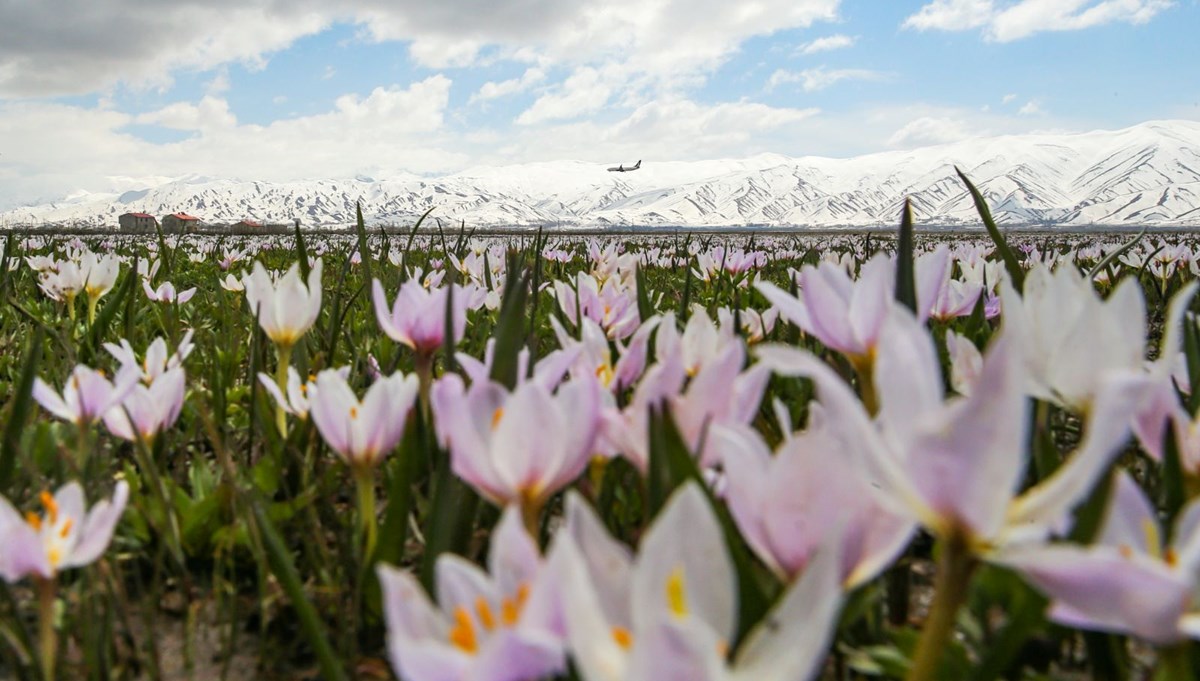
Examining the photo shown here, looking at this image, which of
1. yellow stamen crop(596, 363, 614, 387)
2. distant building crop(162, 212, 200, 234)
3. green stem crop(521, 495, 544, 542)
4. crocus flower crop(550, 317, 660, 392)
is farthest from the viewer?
distant building crop(162, 212, 200, 234)

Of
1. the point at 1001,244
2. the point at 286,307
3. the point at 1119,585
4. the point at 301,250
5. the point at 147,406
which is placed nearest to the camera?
the point at 1119,585

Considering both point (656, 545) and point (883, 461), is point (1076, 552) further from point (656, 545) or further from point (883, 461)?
point (656, 545)

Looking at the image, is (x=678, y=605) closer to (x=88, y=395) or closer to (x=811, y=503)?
(x=811, y=503)

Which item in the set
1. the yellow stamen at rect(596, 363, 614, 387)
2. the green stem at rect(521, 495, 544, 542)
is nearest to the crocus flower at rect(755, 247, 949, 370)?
the yellow stamen at rect(596, 363, 614, 387)

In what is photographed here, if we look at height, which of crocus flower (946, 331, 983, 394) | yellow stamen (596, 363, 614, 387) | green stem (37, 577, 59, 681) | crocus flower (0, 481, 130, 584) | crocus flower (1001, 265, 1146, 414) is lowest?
green stem (37, 577, 59, 681)

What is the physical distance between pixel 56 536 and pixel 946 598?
0.92 meters

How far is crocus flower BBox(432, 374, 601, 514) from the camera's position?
0.76m

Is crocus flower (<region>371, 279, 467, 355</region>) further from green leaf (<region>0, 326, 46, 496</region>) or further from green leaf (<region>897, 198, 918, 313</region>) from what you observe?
green leaf (<region>897, 198, 918, 313</region>)

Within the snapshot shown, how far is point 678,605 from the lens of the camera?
625 millimetres

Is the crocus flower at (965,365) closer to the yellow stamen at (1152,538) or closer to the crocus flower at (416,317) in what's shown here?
the yellow stamen at (1152,538)

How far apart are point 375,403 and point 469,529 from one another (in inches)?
8.0

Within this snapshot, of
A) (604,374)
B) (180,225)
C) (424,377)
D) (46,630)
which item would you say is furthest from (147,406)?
(180,225)

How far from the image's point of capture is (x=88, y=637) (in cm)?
92

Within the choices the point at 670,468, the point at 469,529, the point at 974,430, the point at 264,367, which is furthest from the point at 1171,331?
the point at 264,367
